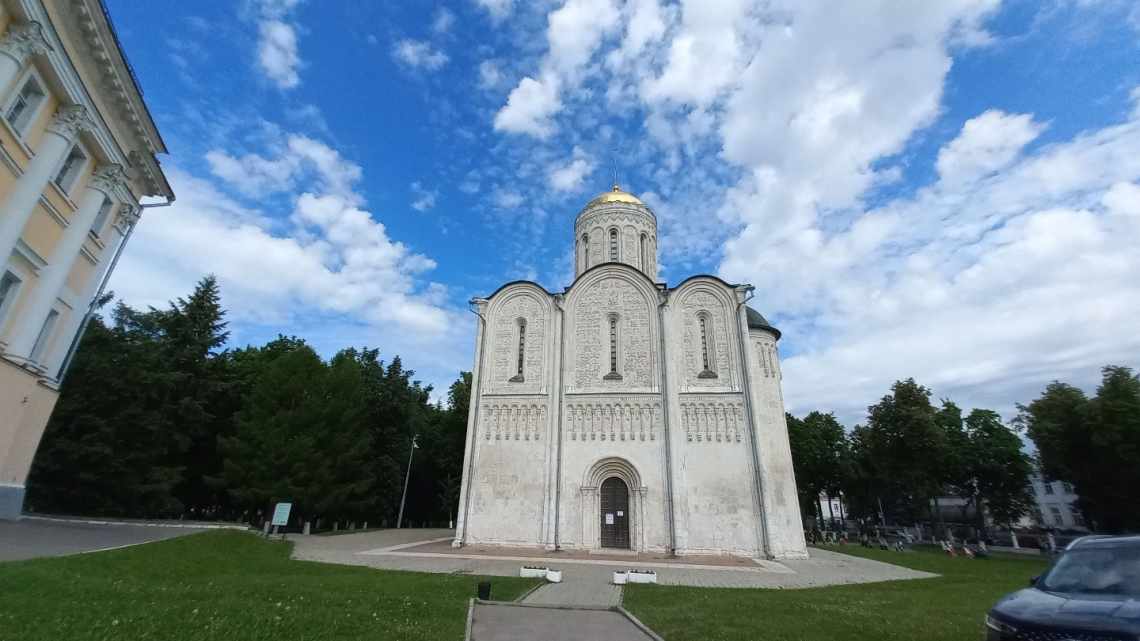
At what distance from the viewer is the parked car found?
12.2 feet

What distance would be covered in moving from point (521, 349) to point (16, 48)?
17.8 metres

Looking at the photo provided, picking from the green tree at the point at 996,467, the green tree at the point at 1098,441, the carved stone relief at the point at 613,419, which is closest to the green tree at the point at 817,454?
the green tree at the point at 996,467

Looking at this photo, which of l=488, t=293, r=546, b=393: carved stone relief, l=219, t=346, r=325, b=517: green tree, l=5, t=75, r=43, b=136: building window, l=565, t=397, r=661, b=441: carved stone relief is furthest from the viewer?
l=488, t=293, r=546, b=393: carved stone relief

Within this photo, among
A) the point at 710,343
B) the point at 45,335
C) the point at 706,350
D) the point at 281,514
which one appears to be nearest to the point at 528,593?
the point at 281,514

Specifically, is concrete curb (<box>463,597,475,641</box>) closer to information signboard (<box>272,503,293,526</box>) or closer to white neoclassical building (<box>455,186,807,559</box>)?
information signboard (<box>272,503,293,526</box>)

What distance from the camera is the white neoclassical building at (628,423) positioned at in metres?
19.9

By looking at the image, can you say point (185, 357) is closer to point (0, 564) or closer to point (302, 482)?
point (302, 482)

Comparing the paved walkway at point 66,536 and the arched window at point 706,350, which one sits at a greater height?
the arched window at point 706,350

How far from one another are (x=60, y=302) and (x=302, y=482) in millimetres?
13154

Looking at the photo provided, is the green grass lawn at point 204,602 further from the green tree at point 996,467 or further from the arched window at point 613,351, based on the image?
the green tree at point 996,467

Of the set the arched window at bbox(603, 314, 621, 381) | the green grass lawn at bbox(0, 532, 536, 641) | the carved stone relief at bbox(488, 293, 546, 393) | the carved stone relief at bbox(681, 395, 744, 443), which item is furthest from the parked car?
the carved stone relief at bbox(488, 293, 546, 393)

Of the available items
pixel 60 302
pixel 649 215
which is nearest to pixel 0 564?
pixel 60 302

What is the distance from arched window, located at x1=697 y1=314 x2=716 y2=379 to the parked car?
1671 centimetres

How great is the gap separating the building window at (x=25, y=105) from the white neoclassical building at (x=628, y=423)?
1597cm
